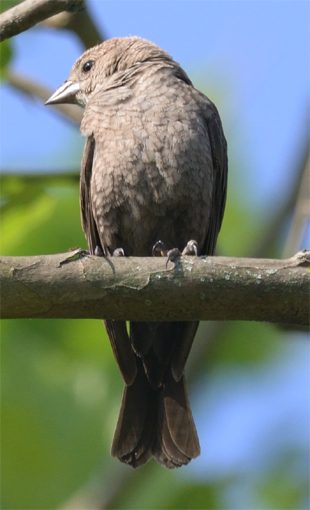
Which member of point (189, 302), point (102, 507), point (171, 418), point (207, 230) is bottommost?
point (102, 507)

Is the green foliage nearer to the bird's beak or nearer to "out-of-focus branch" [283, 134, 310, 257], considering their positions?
the bird's beak

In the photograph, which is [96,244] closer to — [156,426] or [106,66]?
[156,426]

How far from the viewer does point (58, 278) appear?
2.69 metres

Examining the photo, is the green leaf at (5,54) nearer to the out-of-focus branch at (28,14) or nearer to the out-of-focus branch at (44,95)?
the out-of-focus branch at (28,14)

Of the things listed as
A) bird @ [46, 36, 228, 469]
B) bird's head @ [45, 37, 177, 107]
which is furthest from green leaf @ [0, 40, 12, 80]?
bird's head @ [45, 37, 177, 107]

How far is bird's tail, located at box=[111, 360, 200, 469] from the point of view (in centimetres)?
369

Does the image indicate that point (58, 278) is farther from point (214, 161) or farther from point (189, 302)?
point (214, 161)

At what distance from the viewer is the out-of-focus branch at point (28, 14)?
3.16 meters

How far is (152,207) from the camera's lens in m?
3.78

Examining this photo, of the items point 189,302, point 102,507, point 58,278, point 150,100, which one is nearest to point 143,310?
point 189,302

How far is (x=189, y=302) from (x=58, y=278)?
0.50 metres

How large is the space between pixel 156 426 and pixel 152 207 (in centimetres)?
116

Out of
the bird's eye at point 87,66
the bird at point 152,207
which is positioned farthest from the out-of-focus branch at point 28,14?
the bird's eye at point 87,66

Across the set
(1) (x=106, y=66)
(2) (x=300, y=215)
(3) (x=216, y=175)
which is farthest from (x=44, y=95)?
(2) (x=300, y=215)
